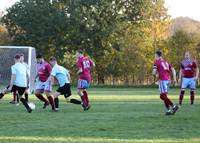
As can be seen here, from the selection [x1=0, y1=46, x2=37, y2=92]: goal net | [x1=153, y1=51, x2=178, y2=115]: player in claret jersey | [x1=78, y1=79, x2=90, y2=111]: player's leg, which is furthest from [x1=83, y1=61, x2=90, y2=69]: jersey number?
[x1=0, y1=46, x2=37, y2=92]: goal net

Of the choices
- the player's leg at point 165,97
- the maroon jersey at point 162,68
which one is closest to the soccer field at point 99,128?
the player's leg at point 165,97

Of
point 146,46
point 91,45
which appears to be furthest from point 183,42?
point 91,45

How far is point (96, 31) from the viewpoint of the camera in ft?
221

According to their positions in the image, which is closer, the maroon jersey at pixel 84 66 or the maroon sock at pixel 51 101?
the maroon sock at pixel 51 101

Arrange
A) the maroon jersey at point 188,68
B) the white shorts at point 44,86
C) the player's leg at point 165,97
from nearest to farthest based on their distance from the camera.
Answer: the player's leg at point 165,97 < the white shorts at point 44,86 < the maroon jersey at point 188,68

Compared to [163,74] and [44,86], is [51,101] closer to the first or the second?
[44,86]

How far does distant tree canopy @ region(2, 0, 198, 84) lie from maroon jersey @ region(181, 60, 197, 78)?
4389 cm

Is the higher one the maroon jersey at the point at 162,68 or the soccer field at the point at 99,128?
the maroon jersey at the point at 162,68

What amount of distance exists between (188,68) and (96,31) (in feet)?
147

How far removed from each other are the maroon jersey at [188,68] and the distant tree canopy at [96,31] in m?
43.9

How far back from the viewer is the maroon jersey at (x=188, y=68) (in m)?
23.1

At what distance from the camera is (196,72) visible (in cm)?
2272

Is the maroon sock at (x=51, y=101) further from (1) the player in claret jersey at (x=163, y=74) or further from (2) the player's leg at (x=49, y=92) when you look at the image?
(1) the player in claret jersey at (x=163, y=74)

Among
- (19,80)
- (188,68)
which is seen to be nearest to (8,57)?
(188,68)
